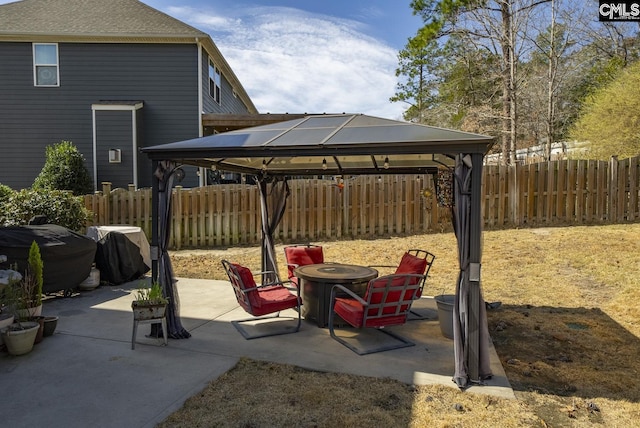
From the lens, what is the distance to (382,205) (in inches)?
Answer: 448

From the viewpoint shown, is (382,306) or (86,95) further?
(86,95)

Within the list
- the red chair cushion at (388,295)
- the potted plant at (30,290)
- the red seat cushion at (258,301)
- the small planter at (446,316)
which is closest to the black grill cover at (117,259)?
the potted plant at (30,290)

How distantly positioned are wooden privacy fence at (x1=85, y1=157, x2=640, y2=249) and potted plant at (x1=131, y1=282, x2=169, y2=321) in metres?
6.43

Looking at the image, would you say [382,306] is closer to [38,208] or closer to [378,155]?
[378,155]

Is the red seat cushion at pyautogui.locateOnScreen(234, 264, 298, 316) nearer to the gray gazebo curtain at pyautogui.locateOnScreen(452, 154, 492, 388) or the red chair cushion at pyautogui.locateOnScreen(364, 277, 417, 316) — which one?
the red chair cushion at pyautogui.locateOnScreen(364, 277, 417, 316)

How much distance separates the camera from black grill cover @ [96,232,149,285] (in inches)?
297

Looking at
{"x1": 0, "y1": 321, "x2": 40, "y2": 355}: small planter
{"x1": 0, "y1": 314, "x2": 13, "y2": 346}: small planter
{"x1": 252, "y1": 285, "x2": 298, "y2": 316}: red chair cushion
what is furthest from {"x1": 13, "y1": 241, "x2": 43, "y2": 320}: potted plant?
{"x1": 252, "y1": 285, "x2": 298, "y2": 316}: red chair cushion

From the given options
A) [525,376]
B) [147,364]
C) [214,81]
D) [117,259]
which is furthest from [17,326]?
[214,81]

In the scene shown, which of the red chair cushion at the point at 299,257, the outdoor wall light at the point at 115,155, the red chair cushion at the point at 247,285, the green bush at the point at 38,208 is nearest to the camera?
the red chair cushion at the point at 247,285

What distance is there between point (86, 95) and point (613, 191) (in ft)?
48.6

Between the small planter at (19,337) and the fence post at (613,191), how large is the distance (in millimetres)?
11566

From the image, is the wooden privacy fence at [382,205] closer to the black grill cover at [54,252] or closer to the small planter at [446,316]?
the black grill cover at [54,252]

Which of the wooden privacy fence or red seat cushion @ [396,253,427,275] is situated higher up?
the wooden privacy fence

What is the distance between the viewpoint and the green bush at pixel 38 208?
25.6 feet
